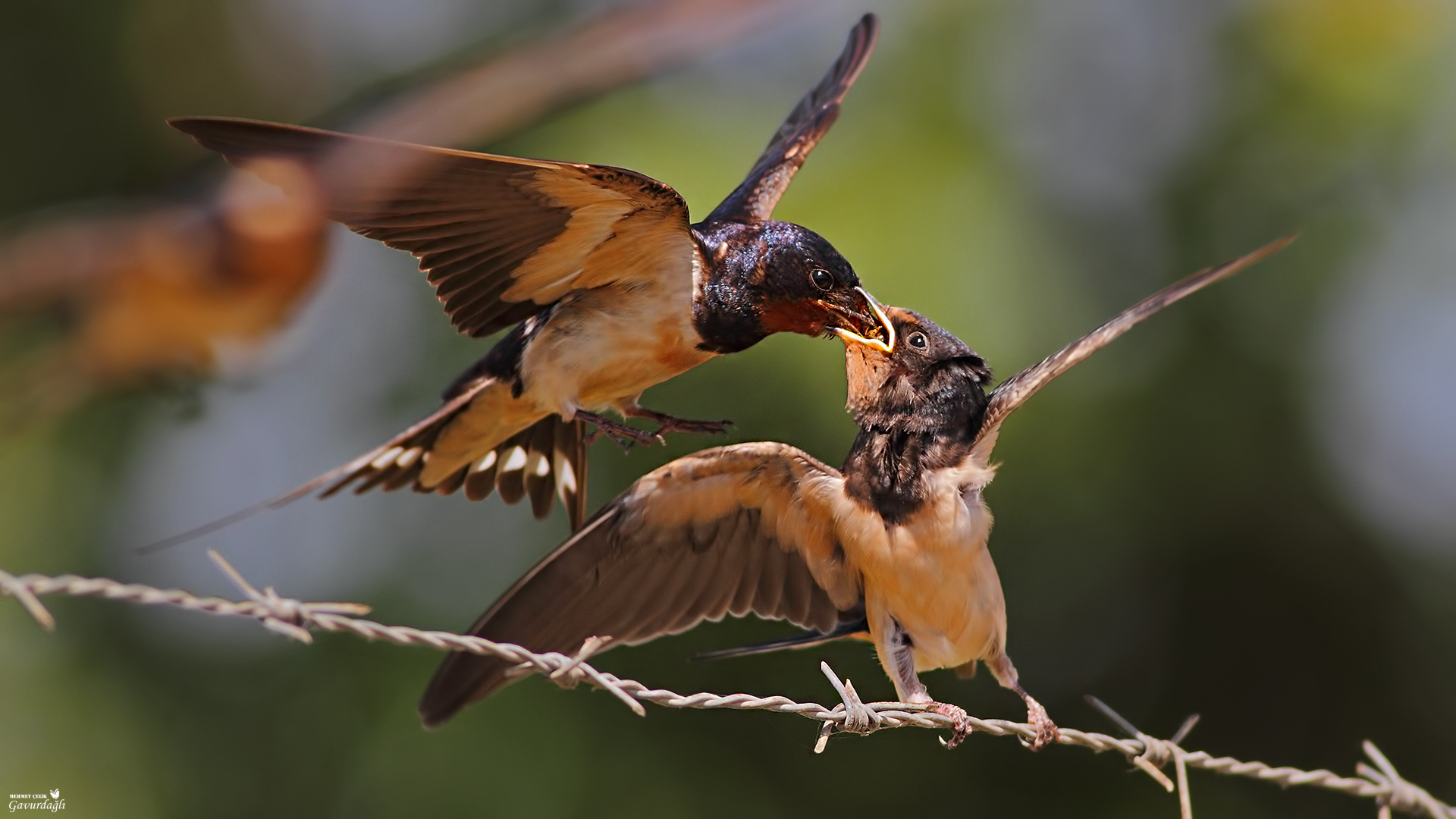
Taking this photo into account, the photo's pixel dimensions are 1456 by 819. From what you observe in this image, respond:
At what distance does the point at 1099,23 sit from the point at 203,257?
6.84 meters

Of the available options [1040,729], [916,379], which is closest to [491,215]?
[916,379]

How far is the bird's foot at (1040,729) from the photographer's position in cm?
298

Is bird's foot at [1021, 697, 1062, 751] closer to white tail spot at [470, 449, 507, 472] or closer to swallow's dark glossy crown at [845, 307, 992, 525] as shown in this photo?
swallow's dark glossy crown at [845, 307, 992, 525]

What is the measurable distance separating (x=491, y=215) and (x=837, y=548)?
1.12 metres

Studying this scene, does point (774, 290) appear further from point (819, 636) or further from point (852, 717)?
point (852, 717)

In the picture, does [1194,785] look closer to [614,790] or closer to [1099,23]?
[614,790]

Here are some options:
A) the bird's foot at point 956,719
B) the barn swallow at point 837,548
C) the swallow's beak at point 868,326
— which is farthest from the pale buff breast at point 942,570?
the swallow's beak at point 868,326

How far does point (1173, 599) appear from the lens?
7.34 meters

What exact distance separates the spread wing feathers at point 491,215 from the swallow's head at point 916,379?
1.63 feet

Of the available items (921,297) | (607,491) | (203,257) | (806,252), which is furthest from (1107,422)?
(203,257)

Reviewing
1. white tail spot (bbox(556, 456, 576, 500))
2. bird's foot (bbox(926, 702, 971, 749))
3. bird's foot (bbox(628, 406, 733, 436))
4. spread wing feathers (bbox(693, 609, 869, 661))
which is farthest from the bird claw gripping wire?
white tail spot (bbox(556, 456, 576, 500))

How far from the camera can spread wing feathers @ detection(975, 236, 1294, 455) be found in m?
2.54

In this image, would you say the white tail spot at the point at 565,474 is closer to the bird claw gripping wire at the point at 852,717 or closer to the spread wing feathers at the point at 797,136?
the spread wing feathers at the point at 797,136

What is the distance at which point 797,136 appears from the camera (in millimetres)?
4473
